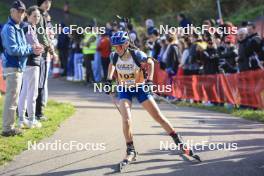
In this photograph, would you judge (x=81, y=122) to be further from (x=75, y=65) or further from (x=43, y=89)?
(x=75, y=65)

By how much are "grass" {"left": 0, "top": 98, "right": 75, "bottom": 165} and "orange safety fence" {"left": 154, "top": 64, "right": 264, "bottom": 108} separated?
13.6 feet

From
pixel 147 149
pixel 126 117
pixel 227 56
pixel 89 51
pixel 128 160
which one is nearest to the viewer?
pixel 128 160

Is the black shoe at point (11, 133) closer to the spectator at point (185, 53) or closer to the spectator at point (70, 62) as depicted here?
the spectator at point (185, 53)

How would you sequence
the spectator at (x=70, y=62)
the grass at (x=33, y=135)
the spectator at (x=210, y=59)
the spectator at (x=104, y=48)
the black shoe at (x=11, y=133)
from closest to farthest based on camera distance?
the grass at (x=33, y=135)
the black shoe at (x=11, y=133)
the spectator at (x=210, y=59)
the spectator at (x=104, y=48)
the spectator at (x=70, y=62)

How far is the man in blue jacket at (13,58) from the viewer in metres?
10.1

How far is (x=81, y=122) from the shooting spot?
12688 millimetres

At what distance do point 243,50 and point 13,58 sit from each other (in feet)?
22.1

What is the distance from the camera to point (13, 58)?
405 inches

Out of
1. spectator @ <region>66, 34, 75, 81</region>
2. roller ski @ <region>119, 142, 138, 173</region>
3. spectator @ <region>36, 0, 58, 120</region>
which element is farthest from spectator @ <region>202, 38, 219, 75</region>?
spectator @ <region>66, 34, 75, 81</region>

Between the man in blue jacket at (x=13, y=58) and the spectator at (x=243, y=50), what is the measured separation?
6.33 metres

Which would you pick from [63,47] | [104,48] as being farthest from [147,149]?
[63,47]

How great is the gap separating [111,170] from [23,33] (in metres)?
3.73

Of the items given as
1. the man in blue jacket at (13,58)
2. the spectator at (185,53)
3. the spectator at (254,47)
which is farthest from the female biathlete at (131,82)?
the spectator at (185,53)

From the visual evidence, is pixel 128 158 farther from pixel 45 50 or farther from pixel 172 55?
pixel 172 55
